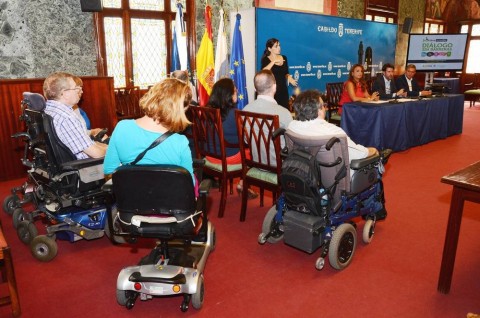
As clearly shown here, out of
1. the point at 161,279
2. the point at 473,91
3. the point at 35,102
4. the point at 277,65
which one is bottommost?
the point at 161,279

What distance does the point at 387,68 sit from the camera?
628 centimetres

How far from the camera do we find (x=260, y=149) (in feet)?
10.2

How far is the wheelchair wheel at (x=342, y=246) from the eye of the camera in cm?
249

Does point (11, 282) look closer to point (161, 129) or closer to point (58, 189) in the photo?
point (58, 189)

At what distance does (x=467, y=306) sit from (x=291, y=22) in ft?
18.0

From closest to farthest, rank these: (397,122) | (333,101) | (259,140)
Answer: (259,140) → (397,122) → (333,101)

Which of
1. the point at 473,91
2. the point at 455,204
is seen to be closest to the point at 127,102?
the point at 455,204

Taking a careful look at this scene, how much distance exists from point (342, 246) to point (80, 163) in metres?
1.83

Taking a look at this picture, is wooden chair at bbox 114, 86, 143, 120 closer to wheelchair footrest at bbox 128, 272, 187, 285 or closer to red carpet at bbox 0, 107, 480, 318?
red carpet at bbox 0, 107, 480, 318

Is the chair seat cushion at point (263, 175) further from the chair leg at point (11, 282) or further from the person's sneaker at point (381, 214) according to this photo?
the chair leg at point (11, 282)

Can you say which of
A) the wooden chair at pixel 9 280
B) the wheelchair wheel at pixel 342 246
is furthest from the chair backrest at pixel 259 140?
the wooden chair at pixel 9 280

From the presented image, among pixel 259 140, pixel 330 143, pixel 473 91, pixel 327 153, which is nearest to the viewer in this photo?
pixel 330 143

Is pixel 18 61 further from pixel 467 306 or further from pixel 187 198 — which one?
pixel 467 306

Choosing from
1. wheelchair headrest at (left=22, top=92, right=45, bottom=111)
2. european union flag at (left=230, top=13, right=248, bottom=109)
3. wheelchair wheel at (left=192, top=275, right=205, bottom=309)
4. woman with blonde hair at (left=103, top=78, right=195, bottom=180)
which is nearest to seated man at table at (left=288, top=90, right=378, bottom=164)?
woman with blonde hair at (left=103, top=78, right=195, bottom=180)
